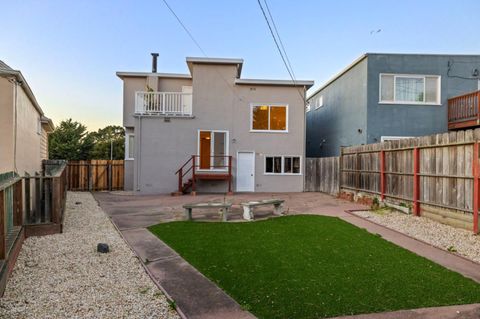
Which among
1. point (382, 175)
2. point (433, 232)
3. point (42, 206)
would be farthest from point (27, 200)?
point (382, 175)

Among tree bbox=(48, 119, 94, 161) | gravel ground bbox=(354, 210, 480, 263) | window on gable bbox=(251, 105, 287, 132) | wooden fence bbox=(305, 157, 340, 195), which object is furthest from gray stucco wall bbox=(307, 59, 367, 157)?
tree bbox=(48, 119, 94, 161)

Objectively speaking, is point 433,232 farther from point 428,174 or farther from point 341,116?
point 341,116

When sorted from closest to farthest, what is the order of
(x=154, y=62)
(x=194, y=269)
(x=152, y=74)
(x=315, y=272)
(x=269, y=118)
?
(x=315, y=272)
(x=194, y=269)
(x=269, y=118)
(x=152, y=74)
(x=154, y=62)

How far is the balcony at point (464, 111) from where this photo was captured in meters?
14.1

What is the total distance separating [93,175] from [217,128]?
871 cm

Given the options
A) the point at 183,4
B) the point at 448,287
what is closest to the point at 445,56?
the point at 183,4

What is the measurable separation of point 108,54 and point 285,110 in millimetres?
9425

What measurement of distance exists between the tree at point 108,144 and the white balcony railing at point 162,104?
28.6m

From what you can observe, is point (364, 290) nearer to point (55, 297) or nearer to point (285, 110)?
point (55, 297)

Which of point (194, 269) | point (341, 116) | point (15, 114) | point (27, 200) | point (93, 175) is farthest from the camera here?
point (93, 175)

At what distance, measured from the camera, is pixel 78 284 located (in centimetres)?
452

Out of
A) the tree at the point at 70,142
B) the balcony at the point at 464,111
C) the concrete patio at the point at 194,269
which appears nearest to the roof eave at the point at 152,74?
the concrete patio at the point at 194,269

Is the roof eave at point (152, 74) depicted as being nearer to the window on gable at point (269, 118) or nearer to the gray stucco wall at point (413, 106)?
the window on gable at point (269, 118)

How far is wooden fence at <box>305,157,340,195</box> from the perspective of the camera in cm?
1566
